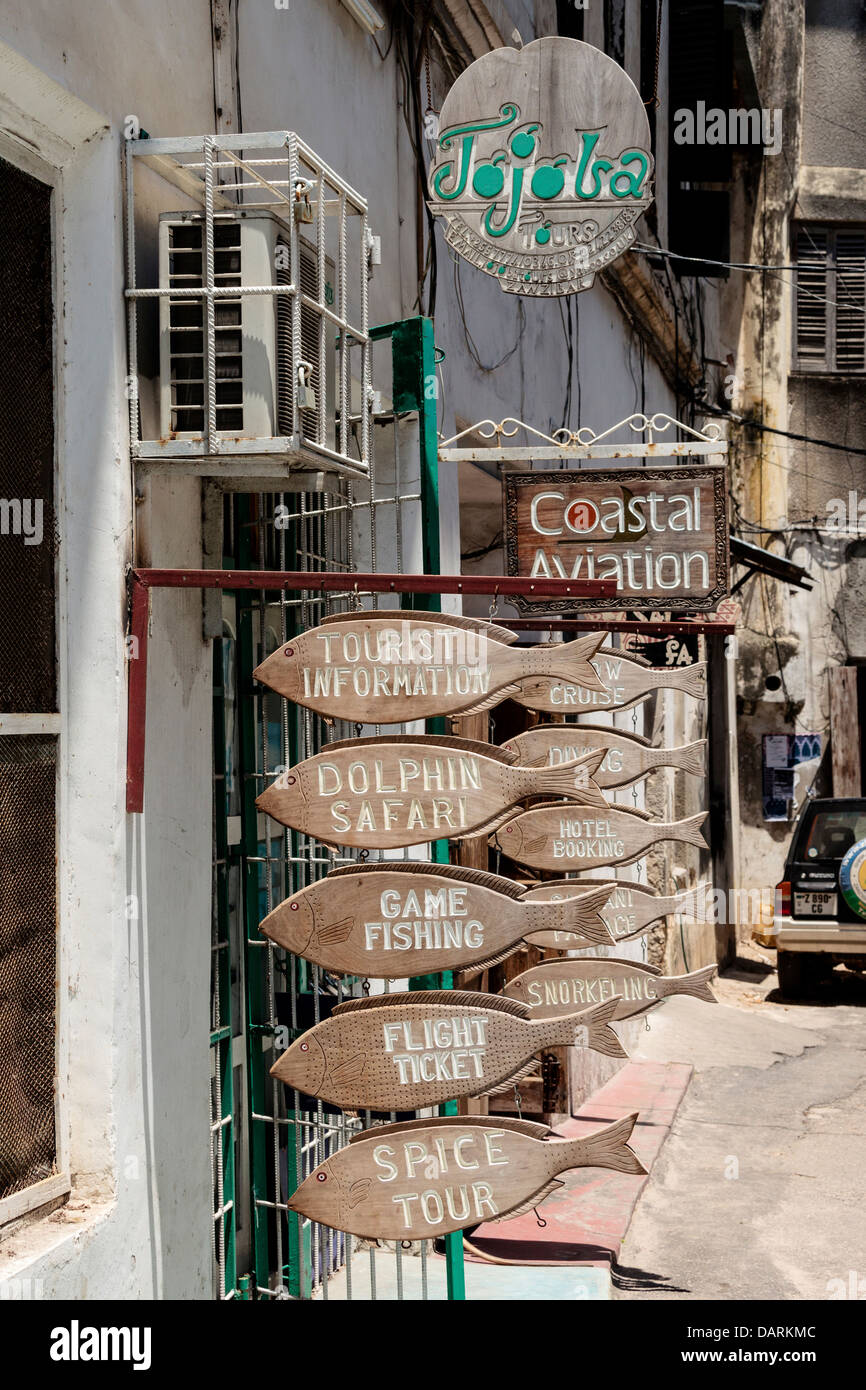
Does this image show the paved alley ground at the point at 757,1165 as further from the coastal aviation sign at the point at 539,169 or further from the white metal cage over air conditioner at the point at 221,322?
the coastal aviation sign at the point at 539,169

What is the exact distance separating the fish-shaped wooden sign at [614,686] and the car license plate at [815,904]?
7.13m

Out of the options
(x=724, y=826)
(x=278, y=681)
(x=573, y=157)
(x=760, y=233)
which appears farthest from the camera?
(x=760, y=233)

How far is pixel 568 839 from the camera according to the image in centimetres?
503

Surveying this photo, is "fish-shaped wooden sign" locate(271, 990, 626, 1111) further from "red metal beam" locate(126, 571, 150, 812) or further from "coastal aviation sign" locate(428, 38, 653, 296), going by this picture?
"coastal aviation sign" locate(428, 38, 653, 296)

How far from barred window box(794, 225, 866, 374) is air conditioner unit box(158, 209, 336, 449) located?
49.3ft

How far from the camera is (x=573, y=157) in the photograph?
5102mm

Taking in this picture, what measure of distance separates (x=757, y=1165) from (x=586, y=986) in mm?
2993

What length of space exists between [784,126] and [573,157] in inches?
529

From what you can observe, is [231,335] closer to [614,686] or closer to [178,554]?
[178,554]

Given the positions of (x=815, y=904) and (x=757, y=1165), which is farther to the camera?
(x=815, y=904)

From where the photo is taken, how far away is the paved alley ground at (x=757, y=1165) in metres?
6.00

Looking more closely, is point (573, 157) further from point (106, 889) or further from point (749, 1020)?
point (749, 1020)

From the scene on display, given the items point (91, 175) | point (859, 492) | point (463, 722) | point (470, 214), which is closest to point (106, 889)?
point (91, 175)

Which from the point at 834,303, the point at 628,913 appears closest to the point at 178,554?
the point at 628,913
